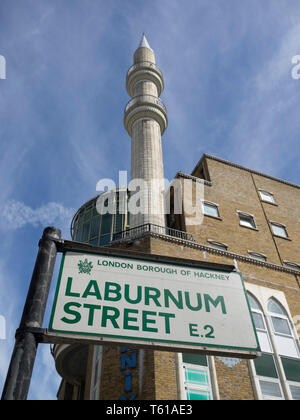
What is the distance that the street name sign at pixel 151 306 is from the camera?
354 cm

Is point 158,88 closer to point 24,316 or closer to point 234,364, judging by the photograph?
point 234,364

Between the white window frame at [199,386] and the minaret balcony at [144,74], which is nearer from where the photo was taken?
the white window frame at [199,386]

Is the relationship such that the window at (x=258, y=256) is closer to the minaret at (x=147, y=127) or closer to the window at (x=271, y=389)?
the minaret at (x=147, y=127)

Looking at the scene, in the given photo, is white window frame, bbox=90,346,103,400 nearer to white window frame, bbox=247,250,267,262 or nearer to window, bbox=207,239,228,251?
window, bbox=207,239,228,251

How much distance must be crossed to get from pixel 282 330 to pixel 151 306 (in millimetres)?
12298

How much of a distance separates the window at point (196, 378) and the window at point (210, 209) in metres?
10.7

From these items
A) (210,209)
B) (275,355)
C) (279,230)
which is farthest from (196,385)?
(279,230)

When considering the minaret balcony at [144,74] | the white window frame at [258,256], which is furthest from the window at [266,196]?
the minaret balcony at [144,74]

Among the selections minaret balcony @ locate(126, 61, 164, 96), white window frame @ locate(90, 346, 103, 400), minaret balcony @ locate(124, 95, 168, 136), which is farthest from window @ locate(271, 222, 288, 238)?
minaret balcony @ locate(126, 61, 164, 96)

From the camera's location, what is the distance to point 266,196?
2583 centimetres

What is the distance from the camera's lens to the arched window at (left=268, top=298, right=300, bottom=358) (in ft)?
45.1

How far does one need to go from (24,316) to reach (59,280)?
0.69 m

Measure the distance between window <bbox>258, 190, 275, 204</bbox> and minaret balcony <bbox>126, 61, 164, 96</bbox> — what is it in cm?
1301

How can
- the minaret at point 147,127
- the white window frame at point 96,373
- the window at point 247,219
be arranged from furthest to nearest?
the window at point 247,219 < the minaret at point 147,127 < the white window frame at point 96,373
